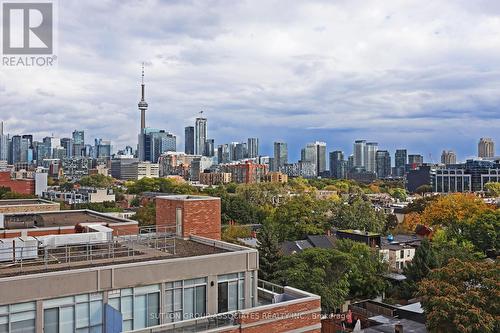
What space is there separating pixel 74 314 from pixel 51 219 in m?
16.3

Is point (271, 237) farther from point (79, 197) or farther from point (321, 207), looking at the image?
point (79, 197)

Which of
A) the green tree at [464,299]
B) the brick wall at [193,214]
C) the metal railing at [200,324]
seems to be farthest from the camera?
the green tree at [464,299]

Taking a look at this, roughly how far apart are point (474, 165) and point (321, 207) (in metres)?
130

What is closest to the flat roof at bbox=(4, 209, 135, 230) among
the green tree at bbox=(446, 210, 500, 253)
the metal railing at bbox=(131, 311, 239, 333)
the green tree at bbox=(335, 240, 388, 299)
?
the metal railing at bbox=(131, 311, 239, 333)

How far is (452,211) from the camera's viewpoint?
6000 centimetres

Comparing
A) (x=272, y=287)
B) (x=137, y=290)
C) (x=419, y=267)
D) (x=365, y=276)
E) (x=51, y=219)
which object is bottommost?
(x=365, y=276)

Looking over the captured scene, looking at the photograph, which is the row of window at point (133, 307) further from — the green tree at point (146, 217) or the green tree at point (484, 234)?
the green tree at point (146, 217)

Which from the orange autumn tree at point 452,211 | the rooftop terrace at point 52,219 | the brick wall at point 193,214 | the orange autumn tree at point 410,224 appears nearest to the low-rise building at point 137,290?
the brick wall at point 193,214

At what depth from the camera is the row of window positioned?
12438mm


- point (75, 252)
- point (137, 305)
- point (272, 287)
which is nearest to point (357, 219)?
point (272, 287)

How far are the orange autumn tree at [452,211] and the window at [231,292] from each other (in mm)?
48480

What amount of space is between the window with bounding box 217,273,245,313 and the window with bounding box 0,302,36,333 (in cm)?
553

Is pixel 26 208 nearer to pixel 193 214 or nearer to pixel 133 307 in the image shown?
pixel 193 214

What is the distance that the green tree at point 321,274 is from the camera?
30047 millimetres
